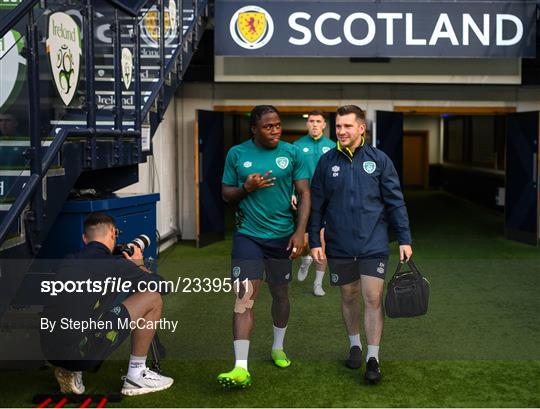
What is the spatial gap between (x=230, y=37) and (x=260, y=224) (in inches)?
205

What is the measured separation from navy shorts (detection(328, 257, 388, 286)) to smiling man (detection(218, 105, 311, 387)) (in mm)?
263

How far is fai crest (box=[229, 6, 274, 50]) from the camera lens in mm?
8773

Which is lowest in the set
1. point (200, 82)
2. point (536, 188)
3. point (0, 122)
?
point (536, 188)

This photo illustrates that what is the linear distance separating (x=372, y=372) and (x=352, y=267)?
60cm

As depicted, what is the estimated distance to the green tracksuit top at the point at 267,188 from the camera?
412cm

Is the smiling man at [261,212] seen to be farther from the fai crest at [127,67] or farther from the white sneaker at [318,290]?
the white sneaker at [318,290]

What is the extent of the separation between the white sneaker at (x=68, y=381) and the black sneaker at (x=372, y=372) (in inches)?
61.9

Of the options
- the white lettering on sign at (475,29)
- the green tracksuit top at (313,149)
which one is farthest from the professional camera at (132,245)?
the white lettering on sign at (475,29)

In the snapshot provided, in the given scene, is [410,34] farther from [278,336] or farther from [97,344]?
[97,344]

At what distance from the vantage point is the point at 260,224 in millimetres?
4129

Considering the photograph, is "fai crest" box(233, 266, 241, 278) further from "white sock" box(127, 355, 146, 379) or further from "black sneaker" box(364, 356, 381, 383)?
"black sneaker" box(364, 356, 381, 383)

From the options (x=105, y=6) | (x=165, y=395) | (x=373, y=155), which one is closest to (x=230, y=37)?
(x=105, y=6)

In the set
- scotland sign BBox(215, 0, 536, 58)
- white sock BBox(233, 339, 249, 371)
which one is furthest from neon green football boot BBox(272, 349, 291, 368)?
scotland sign BBox(215, 0, 536, 58)

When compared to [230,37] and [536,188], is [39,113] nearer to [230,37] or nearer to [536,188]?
[230,37]
